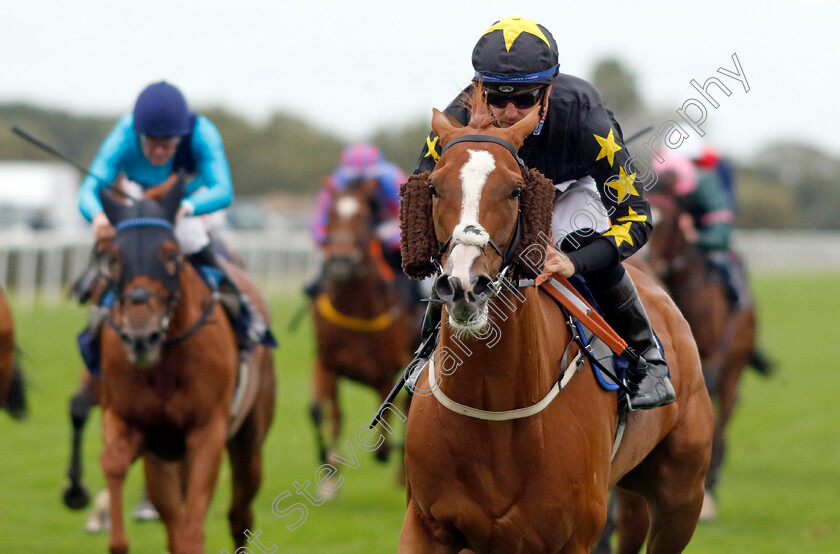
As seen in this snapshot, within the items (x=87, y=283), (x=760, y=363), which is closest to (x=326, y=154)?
(x=760, y=363)

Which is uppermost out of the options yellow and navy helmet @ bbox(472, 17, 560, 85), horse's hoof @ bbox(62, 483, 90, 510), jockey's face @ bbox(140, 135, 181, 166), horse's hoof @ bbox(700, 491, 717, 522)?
yellow and navy helmet @ bbox(472, 17, 560, 85)

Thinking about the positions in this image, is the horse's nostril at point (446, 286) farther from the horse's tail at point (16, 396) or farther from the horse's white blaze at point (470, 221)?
the horse's tail at point (16, 396)

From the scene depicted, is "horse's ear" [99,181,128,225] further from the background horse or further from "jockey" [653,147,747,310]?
"jockey" [653,147,747,310]

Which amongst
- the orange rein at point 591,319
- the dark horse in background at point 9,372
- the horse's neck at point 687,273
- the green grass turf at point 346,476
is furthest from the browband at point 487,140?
the horse's neck at point 687,273

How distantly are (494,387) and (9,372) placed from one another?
179 inches

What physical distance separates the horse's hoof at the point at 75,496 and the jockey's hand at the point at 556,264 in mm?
4076

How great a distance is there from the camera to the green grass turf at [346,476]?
7488 mm

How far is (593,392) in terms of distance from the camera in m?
4.06

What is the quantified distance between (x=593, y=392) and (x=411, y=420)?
636 millimetres

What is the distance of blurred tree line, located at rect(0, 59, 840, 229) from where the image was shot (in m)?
56.8

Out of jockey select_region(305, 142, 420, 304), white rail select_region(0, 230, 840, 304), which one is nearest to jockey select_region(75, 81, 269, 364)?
jockey select_region(305, 142, 420, 304)

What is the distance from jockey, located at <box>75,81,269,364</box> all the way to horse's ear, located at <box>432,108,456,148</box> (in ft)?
7.75

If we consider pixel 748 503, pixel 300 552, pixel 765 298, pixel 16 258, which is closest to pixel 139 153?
pixel 300 552

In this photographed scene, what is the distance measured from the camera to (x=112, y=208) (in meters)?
5.54
